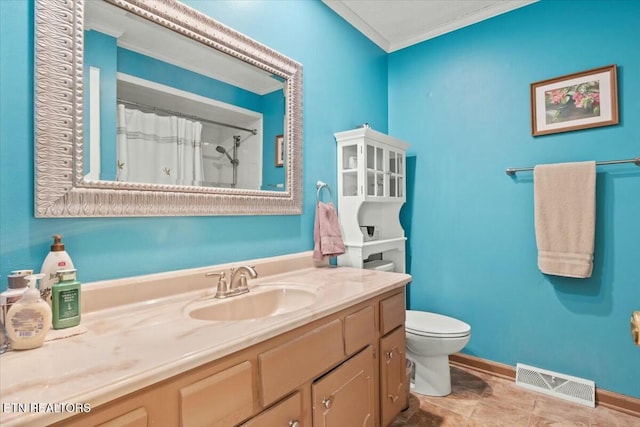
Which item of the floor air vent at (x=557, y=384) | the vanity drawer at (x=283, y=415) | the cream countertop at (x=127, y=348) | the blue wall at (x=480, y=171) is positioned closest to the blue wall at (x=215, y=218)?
the blue wall at (x=480, y=171)

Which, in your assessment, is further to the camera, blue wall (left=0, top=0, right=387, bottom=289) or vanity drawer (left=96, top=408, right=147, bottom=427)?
blue wall (left=0, top=0, right=387, bottom=289)

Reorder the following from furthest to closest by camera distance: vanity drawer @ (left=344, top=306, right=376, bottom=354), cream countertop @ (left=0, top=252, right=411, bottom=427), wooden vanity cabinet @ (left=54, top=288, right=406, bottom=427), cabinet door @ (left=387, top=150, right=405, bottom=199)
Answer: cabinet door @ (left=387, top=150, right=405, bottom=199) < vanity drawer @ (left=344, top=306, right=376, bottom=354) < wooden vanity cabinet @ (left=54, top=288, right=406, bottom=427) < cream countertop @ (left=0, top=252, right=411, bottom=427)

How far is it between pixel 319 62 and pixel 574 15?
159cm

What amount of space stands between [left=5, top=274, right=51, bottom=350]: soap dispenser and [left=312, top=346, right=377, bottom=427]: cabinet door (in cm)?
77

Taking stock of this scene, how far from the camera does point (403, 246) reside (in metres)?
2.41

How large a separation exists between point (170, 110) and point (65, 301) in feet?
2.50

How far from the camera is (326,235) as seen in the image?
1.82 m

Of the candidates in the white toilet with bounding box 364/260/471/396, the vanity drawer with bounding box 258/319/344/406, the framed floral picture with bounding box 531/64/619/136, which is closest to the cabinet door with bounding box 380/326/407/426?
the white toilet with bounding box 364/260/471/396

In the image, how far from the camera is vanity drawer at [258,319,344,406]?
89 centimetres

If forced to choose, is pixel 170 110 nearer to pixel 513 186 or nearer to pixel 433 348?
pixel 433 348

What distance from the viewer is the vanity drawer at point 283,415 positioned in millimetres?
857

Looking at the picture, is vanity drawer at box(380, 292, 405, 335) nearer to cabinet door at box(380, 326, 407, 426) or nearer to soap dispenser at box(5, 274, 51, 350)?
cabinet door at box(380, 326, 407, 426)

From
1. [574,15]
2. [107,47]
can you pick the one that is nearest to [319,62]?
[107,47]

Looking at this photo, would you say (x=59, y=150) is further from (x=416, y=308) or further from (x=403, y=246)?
(x=416, y=308)
